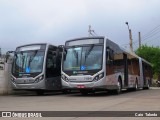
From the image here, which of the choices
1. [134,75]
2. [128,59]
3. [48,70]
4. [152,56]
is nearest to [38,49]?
[48,70]

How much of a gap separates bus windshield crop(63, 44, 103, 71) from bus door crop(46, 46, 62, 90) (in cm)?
231

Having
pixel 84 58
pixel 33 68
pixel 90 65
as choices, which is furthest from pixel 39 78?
pixel 90 65

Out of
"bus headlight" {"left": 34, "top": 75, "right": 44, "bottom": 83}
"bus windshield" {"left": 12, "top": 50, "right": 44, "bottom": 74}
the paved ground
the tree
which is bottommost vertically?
the paved ground

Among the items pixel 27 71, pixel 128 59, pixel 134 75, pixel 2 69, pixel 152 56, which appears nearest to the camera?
pixel 27 71

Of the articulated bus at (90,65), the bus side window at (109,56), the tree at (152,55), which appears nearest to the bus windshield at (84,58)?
the articulated bus at (90,65)

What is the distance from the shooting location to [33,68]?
2475cm

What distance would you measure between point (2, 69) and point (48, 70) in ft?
Answer: 10.9

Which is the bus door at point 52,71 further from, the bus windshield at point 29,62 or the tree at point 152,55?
the tree at point 152,55

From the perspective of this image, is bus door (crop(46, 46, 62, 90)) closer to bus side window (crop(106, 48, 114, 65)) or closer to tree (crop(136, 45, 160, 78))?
bus side window (crop(106, 48, 114, 65))

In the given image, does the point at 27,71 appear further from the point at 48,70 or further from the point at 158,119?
the point at 158,119

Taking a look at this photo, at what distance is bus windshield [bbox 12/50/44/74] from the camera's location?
24.7 m

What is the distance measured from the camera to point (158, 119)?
440 inches

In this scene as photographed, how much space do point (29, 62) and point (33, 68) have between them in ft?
1.50

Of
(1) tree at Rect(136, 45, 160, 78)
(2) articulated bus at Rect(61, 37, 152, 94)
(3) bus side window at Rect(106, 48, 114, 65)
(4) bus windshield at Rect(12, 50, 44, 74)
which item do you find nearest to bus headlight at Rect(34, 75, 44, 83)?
(4) bus windshield at Rect(12, 50, 44, 74)
